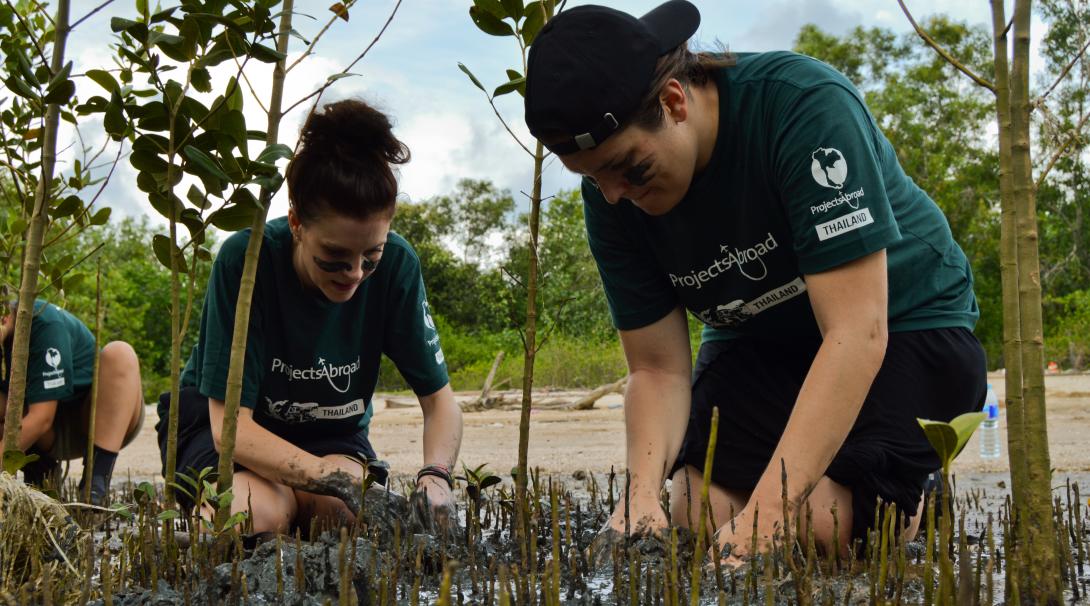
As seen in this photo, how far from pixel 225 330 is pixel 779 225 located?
70.5 inches

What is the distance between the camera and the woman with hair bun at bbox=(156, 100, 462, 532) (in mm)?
3133

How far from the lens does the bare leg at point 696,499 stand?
2986 mm

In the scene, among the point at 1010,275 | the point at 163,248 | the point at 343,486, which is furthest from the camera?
the point at 343,486

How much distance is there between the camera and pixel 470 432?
9.95 meters

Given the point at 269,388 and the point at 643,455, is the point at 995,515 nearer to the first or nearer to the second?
the point at 643,455

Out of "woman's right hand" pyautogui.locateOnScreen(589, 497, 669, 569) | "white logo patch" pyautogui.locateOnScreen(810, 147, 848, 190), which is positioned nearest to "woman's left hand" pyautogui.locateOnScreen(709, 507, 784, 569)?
"woman's right hand" pyautogui.locateOnScreen(589, 497, 669, 569)

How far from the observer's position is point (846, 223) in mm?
2314

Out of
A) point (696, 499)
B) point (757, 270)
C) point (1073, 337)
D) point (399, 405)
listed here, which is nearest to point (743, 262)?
point (757, 270)

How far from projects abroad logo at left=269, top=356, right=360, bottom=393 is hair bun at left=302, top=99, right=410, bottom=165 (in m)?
0.78

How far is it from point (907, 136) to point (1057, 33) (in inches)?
278

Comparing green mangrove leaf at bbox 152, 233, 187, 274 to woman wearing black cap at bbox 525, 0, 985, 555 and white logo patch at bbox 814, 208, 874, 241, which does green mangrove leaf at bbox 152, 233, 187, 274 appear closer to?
woman wearing black cap at bbox 525, 0, 985, 555

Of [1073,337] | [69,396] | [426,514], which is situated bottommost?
[426,514]

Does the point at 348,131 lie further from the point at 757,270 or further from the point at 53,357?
the point at 53,357

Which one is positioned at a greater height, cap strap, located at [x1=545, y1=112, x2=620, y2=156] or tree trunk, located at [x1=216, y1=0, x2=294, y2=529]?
cap strap, located at [x1=545, y1=112, x2=620, y2=156]
